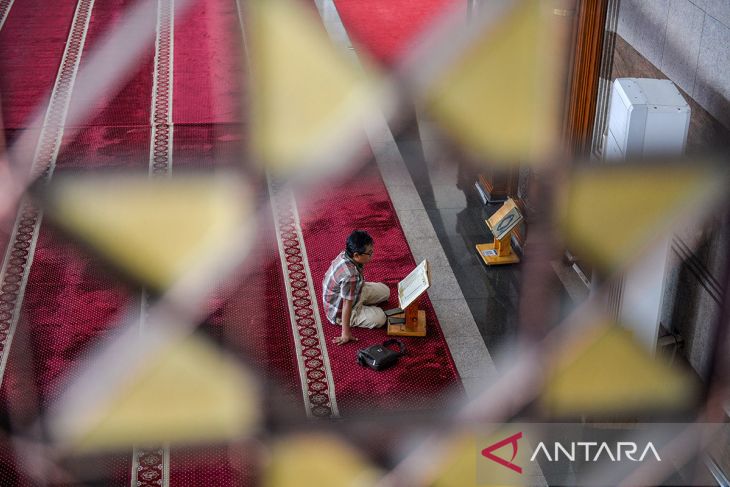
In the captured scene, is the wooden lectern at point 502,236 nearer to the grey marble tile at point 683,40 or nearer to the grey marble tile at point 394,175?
the grey marble tile at point 394,175

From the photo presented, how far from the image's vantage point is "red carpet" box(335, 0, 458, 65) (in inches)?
211

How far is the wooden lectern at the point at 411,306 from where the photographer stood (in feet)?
10.6

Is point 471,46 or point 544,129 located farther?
point 471,46

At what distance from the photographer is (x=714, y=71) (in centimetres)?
236

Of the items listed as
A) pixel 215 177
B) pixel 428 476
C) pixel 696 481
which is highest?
pixel 215 177

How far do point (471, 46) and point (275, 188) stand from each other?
216 cm

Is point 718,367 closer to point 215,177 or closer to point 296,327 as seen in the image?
point 215,177

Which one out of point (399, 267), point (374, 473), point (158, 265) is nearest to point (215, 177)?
point (158, 265)

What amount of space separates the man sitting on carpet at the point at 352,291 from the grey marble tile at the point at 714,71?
3.67 ft

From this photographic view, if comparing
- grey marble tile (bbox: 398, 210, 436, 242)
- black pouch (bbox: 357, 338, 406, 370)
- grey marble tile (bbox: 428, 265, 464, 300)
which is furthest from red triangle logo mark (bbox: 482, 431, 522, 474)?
grey marble tile (bbox: 398, 210, 436, 242)

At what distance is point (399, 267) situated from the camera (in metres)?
3.68

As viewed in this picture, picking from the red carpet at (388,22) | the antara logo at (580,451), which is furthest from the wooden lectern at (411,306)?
the red carpet at (388,22)

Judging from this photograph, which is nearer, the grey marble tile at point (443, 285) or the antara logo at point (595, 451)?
the antara logo at point (595, 451)

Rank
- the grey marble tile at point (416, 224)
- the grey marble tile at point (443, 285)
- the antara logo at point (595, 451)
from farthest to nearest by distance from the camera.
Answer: the grey marble tile at point (416, 224) < the grey marble tile at point (443, 285) < the antara logo at point (595, 451)
